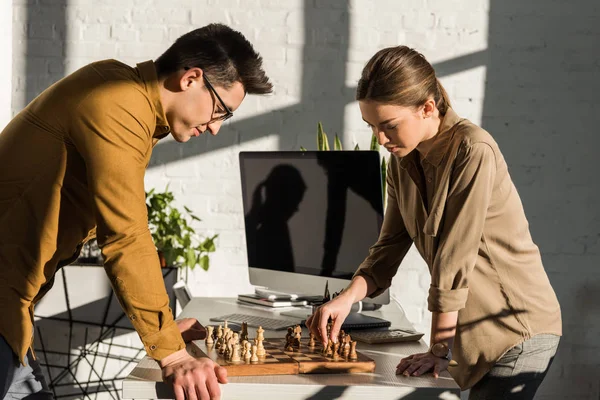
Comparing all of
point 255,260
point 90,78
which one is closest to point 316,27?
point 255,260

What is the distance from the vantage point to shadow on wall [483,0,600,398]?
13.4 ft

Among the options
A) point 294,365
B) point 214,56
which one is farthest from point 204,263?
point 214,56

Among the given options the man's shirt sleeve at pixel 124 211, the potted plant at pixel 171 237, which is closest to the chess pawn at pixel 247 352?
the man's shirt sleeve at pixel 124 211

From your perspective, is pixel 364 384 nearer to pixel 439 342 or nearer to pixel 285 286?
pixel 439 342

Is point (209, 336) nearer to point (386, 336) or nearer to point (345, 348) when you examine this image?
point (345, 348)

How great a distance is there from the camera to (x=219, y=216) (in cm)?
411

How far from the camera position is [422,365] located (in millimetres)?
1796

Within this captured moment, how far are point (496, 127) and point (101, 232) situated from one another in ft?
9.59

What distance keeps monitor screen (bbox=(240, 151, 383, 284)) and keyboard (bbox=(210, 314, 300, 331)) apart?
19 centimetres

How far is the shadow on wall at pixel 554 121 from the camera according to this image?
13.4ft

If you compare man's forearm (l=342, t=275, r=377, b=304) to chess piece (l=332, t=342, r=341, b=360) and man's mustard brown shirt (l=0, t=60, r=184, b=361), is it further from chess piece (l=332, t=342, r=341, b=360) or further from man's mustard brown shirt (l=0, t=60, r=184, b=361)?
man's mustard brown shirt (l=0, t=60, r=184, b=361)

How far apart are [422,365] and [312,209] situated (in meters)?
0.95

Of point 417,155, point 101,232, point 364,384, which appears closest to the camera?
point 101,232

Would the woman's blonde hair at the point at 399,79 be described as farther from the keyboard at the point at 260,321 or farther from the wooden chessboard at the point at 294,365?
the keyboard at the point at 260,321
